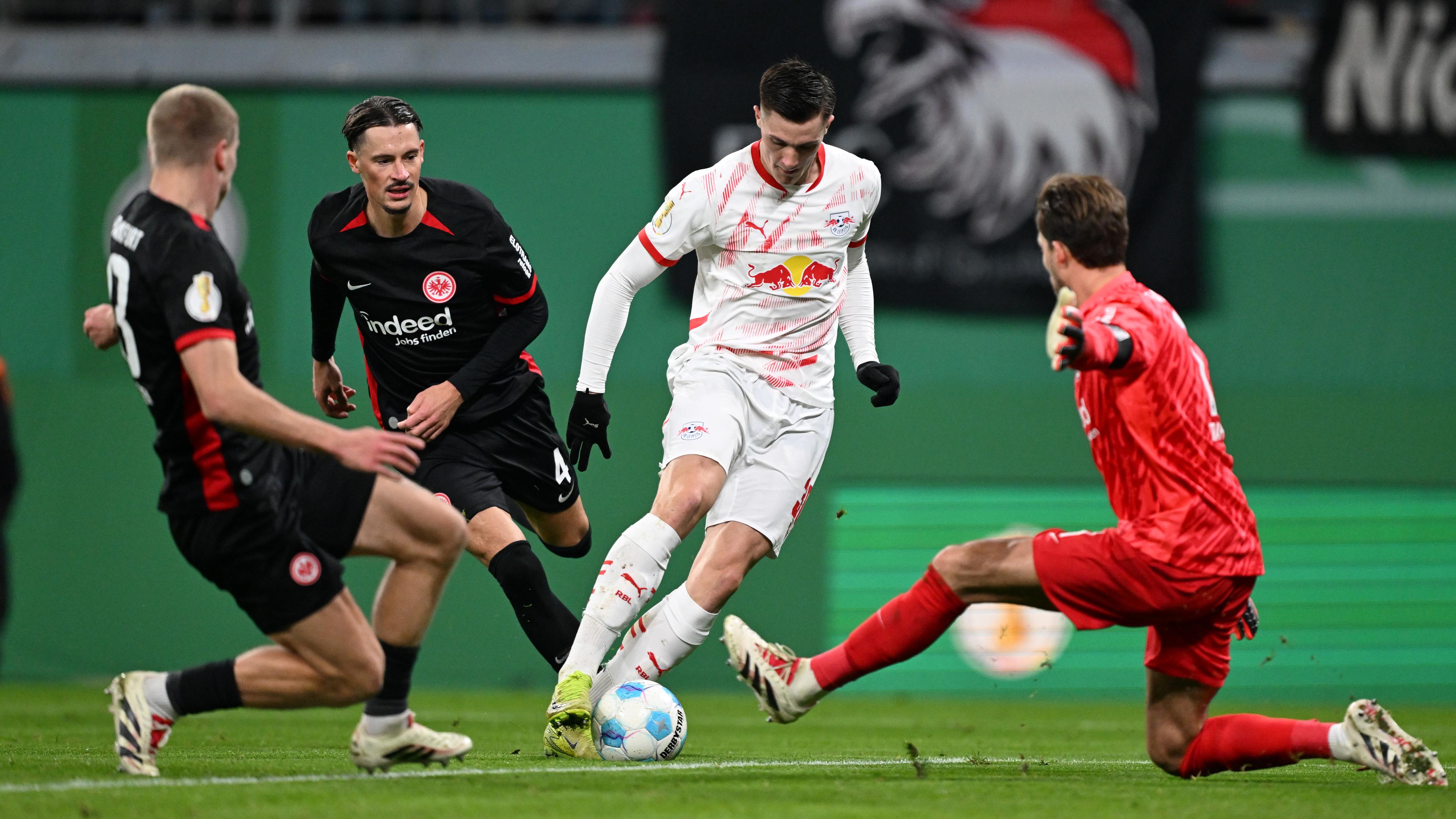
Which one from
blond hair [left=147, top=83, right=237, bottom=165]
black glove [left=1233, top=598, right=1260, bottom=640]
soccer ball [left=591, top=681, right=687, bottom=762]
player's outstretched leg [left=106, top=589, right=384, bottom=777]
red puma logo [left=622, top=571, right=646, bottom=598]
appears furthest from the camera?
red puma logo [left=622, top=571, right=646, bottom=598]

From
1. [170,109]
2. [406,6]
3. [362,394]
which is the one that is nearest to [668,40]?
[406,6]

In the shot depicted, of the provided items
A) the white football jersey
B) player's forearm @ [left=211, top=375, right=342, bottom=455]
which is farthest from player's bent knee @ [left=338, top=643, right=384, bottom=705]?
the white football jersey

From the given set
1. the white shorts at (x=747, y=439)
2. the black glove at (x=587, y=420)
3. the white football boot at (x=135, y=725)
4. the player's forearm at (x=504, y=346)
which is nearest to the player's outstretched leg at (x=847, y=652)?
the white shorts at (x=747, y=439)

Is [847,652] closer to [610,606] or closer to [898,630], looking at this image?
[898,630]

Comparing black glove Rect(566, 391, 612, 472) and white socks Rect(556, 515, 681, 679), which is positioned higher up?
black glove Rect(566, 391, 612, 472)

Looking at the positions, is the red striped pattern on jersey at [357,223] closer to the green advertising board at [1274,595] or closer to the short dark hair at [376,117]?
the short dark hair at [376,117]

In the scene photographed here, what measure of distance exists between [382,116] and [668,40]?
5692 millimetres

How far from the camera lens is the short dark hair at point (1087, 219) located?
4.44 m

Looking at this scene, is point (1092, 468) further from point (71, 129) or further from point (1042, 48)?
point (71, 129)

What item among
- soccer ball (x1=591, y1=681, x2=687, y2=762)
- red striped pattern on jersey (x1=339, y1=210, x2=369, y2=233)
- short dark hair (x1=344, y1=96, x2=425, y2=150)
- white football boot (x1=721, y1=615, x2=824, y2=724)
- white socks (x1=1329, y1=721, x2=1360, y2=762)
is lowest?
soccer ball (x1=591, y1=681, x2=687, y2=762)

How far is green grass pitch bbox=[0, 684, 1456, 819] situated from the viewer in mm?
3766

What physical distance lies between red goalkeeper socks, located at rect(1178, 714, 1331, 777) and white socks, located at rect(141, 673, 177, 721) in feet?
10.2

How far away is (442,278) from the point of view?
19.1 feet

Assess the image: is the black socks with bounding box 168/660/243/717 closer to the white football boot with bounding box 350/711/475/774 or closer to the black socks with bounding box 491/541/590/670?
the white football boot with bounding box 350/711/475/774
